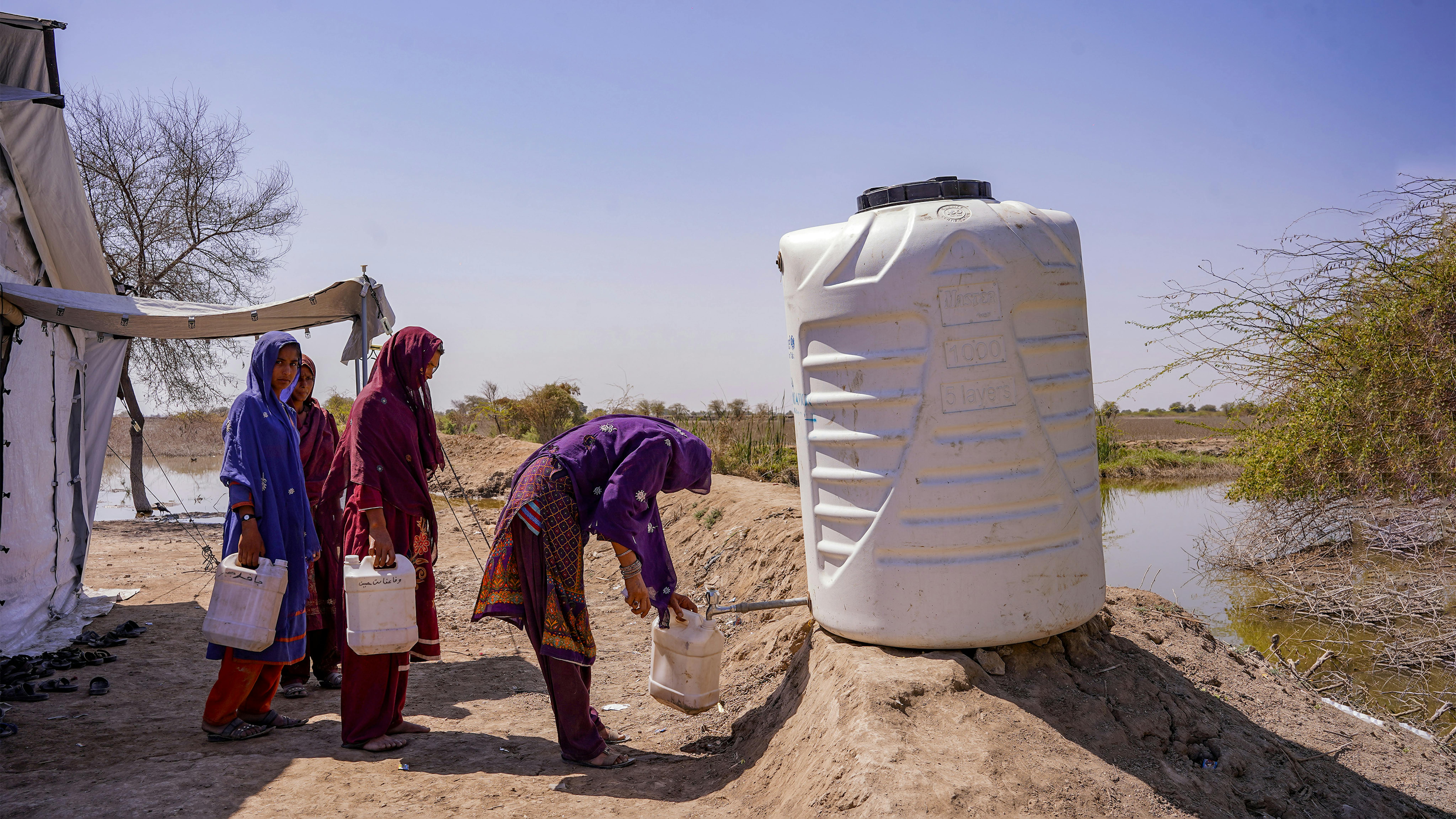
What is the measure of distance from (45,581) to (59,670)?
1.50 meters

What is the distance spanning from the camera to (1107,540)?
1099 centimetres

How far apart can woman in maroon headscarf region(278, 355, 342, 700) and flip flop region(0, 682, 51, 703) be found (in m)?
1.16

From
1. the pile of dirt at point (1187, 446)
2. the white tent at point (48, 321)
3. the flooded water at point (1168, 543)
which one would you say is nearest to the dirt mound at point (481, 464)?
the white tent at point (48, 321)

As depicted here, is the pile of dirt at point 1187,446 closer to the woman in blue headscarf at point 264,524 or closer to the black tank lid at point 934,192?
the black tank lid at point 934,192

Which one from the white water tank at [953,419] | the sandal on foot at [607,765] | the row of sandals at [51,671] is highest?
the white water tank at [953,419]

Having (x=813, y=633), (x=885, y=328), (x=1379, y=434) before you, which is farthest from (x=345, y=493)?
(x=1379, y=434)

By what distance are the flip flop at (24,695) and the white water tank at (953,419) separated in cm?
439

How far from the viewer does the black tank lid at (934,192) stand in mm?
3238

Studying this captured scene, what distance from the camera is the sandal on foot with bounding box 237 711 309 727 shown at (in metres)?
3.98

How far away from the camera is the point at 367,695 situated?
3.68 meters

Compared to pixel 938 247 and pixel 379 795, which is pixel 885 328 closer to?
pixel 938 247

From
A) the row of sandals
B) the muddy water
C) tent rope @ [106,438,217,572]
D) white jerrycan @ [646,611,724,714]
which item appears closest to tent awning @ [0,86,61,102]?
tent rope @ [106,438,217,572]

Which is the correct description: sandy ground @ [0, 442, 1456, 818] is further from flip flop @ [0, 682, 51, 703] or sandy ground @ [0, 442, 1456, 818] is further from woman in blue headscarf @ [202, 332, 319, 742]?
woman in blue headscarf @ [202, 332, 319, 742]

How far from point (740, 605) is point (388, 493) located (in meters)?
1.64
